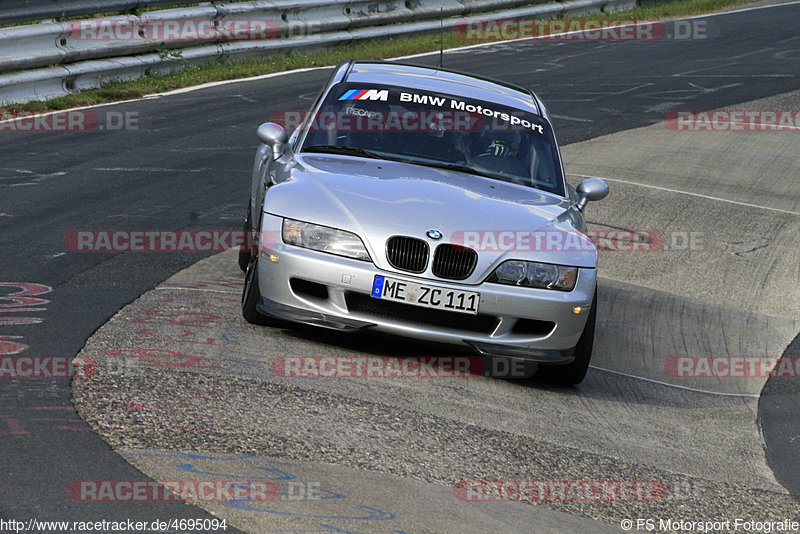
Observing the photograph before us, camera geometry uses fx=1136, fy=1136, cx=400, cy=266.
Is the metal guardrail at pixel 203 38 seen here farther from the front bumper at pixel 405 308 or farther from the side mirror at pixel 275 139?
the front bumper at pixel 405 308

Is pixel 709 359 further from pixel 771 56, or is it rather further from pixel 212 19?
pixel 771 56

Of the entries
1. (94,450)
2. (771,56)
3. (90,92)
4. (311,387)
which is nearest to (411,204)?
(311,387)

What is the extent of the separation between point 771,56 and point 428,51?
22.9 ft

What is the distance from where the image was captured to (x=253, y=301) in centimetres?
635

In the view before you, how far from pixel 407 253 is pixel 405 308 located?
29 cm

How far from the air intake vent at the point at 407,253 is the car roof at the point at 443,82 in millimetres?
2046

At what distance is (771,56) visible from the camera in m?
22.3

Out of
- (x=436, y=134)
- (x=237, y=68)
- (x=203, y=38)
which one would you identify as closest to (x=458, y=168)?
(x=436, y=134)

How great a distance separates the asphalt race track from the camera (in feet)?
14.4

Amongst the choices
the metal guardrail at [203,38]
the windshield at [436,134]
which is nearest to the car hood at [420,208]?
the windshield at [436,134]

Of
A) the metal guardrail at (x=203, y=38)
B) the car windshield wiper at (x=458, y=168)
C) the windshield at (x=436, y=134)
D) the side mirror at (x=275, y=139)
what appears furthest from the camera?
the metal guardrail at (x=203, y=38)

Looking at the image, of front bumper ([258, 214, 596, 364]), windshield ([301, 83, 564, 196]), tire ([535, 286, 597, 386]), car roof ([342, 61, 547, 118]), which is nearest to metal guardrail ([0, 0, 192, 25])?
car roof ([342, 61, 547, 118])

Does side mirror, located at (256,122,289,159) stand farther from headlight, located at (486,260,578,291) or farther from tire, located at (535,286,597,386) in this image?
tire, located at (535,286,597,386)

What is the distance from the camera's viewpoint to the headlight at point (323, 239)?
593 centimetres
